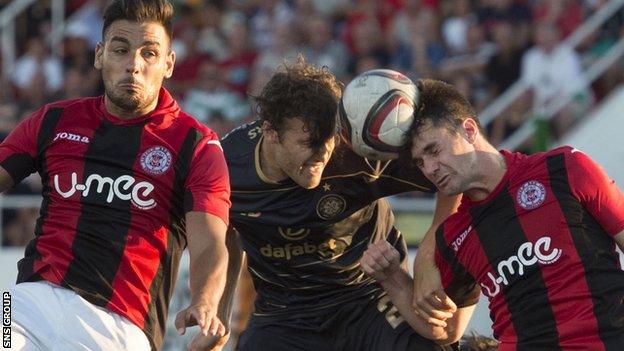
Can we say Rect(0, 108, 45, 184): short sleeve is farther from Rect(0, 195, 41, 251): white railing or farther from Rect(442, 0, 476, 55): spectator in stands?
Rect(442, 0, 476, 55): spectator in stands

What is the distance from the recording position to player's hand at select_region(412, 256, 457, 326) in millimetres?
5957

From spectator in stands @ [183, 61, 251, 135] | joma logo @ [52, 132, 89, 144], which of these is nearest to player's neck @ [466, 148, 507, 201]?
joma logo @ [52, 132, 89, 144]

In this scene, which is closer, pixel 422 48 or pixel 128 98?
pixel 128 98

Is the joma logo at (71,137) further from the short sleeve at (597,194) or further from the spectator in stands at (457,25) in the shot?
the spectator in stands at (457,25)

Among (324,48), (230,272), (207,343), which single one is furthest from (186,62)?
(207,343)

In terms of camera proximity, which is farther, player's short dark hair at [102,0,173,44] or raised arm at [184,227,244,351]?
raised arm at [184,227,244,351]

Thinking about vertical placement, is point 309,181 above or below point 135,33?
below

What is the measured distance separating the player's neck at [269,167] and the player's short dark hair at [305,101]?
0.17m

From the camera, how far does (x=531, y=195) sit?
225 inches

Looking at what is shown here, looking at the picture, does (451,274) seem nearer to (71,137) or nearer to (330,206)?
(330,206)

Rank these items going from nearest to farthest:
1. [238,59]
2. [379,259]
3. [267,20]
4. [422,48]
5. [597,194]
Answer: [597,194] → [379,259] → [422,48] → [238,59] → [267,20]

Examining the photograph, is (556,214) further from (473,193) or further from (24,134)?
(24,134)

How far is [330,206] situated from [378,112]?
0.80m

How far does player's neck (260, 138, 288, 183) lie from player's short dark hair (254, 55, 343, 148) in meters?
0.17
